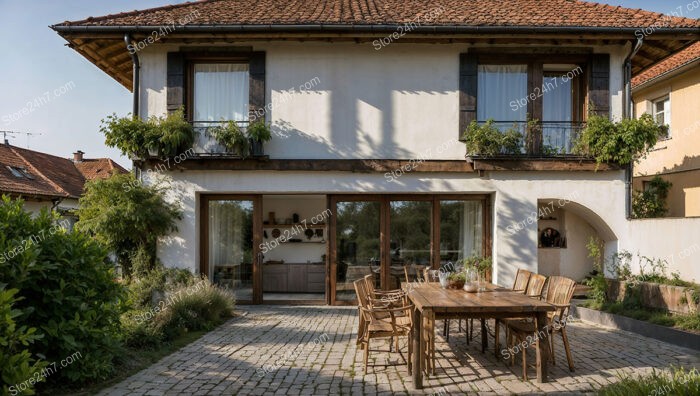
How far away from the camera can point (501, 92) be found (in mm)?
10703

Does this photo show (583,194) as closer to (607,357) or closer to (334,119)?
(607,357)

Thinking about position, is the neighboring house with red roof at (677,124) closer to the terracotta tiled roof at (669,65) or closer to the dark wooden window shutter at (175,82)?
the terracotta tiled roof at (669,65)

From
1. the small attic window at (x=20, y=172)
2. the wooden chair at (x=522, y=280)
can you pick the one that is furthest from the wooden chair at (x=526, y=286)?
the small attic window at (x=20, y=172)

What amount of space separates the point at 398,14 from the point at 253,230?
568cm

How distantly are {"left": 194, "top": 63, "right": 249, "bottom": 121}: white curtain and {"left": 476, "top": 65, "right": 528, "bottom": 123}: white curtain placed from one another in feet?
16.7

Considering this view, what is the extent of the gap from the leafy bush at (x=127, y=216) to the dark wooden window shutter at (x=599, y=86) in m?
9.08

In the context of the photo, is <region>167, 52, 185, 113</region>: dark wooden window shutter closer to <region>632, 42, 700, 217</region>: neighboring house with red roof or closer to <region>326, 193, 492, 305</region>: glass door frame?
<region>326, 193, 492, 305</region>: glass door frame

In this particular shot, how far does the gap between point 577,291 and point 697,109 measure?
6.12 m

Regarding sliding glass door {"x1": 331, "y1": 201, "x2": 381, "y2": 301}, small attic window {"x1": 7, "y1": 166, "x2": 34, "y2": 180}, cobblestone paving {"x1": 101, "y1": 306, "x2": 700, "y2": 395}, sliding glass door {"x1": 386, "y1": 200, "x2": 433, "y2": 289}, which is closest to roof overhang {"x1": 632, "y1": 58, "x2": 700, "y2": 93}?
sliding glass door {"x1": 386, "y1": 200, "x2": 433, "y2": 289}

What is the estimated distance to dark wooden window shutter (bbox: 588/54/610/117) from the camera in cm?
1046

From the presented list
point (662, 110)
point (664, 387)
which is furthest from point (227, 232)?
point (662, 110)

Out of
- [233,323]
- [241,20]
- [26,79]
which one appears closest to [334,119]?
[241,20]

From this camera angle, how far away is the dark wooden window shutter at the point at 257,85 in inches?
412

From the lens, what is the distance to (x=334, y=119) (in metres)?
10.5
